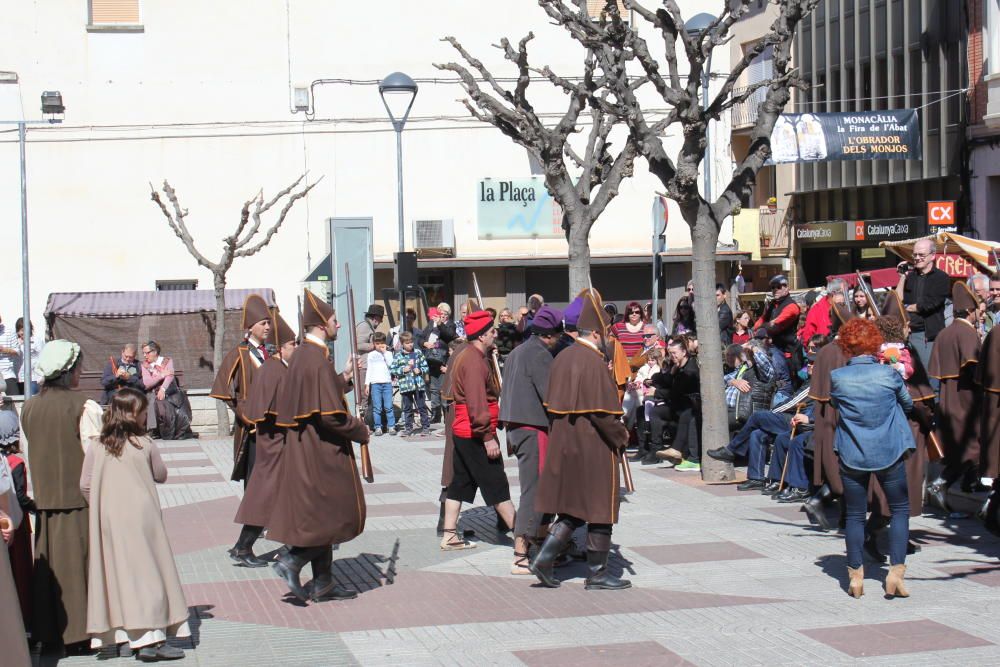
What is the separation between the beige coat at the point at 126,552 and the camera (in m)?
7.31

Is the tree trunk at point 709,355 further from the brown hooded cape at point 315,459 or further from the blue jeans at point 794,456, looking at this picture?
the brown hooded cape at point 315,459

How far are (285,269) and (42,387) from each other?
23.8 meters

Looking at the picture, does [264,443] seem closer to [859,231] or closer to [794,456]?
[794,456]

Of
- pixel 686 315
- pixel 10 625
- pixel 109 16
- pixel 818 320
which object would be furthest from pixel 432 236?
pixel 10 625

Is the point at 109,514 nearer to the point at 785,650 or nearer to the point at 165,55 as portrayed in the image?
the point at 785,650

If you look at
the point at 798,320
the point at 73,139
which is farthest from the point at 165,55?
the point at 798,320

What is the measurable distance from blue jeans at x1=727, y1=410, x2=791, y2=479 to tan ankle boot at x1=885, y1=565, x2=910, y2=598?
4380mm

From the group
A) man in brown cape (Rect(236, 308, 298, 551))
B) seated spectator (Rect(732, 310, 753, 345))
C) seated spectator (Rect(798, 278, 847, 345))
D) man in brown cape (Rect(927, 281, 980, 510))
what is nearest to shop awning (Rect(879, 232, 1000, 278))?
seated spectator (Rect(798, 278, 847, 345))

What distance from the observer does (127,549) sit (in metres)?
7.34

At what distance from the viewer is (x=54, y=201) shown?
99.2 feet

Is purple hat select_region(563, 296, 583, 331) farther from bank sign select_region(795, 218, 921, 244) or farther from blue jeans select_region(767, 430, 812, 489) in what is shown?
bank sign select_region(795, 218, 921, 244)

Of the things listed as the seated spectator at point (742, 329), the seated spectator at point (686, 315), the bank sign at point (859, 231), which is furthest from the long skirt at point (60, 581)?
the bank sign at point (859, 231)

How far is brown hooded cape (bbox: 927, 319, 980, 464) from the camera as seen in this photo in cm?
1089

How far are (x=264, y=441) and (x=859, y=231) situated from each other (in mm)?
30227
